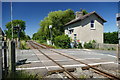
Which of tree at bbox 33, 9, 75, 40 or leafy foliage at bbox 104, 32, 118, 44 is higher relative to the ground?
tree at bbox 33, 9, 75, 40

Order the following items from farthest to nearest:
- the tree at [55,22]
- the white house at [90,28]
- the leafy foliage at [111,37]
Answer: the tree at [55,22], the leafy foliage at [111,37], the white house at [90,28]

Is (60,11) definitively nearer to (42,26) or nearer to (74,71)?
(42,26)

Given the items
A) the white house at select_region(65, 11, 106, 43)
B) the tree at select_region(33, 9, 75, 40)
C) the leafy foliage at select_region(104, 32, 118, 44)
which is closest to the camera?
the white house at select_region(65, 11, 106, 43)

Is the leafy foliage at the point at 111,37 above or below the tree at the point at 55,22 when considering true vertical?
below

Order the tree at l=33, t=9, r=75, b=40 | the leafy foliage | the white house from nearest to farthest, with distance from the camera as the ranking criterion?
1. the white house
2. the leafy foliage
3. the tree at l=33, t=9, r=75, b=40

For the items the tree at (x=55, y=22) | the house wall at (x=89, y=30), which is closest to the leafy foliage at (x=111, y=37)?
the house wall at (x=89, y=30)

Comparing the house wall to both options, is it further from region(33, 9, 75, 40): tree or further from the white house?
region(33, 9, 75, 40): tree

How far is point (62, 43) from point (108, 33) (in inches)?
410

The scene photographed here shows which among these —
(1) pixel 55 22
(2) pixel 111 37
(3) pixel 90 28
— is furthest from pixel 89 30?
(1) pixel 55 22

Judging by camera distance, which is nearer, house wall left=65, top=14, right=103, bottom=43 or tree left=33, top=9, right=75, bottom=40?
house wall left=65, top=14, right=103, bottom=43

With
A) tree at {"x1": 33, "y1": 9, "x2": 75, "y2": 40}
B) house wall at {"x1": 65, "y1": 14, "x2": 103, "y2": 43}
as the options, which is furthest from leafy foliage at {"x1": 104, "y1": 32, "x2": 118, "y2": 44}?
tree at {"x1": 33, "y1": 9, "x2": 75, "y2": 40}

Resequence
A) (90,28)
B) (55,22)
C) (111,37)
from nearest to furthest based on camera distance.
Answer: (90,28) → (111,37) → (55,22)

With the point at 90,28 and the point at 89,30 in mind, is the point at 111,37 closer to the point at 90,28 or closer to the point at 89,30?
the point at 90,28

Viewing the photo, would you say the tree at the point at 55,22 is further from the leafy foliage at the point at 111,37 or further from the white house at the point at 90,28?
the leafy foliage at the point at 111,37
